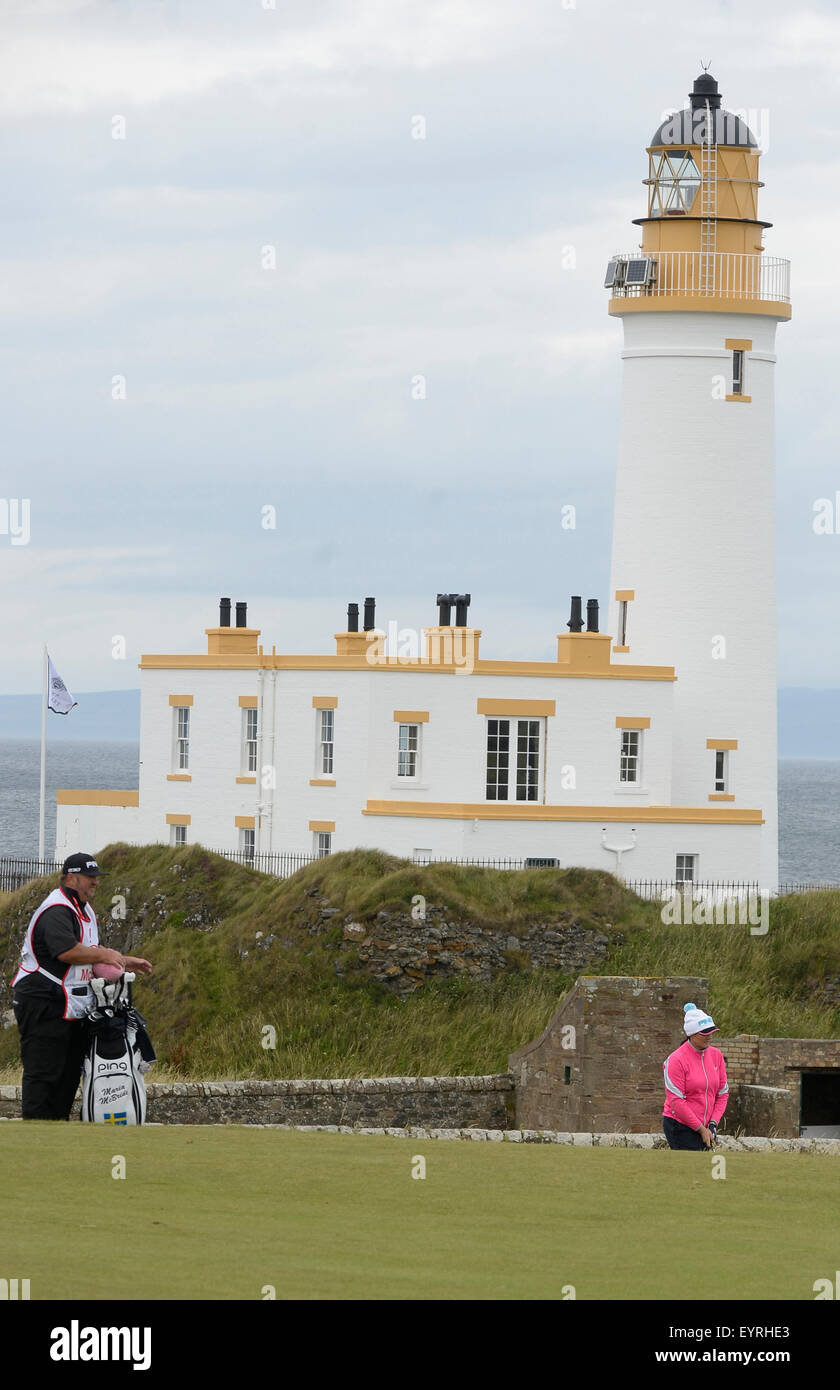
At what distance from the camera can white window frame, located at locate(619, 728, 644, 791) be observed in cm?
3684

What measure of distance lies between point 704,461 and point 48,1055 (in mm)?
26359

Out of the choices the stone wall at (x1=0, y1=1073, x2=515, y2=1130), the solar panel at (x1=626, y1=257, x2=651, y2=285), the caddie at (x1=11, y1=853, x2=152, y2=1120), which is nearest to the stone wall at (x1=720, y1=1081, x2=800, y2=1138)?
the stone wall at (x1=0, y1=1073, x2=515, y2=1130)

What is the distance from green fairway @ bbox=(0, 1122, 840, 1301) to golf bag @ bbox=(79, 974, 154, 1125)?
1.35ft

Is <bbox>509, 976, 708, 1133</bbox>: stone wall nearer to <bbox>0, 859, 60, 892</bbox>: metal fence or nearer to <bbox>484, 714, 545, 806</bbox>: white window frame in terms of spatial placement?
<bbox>484, 714, 545, 806</bbox>: white window frame

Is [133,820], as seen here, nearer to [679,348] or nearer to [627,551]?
[627,551]

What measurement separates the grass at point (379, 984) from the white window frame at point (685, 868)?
2.78 m

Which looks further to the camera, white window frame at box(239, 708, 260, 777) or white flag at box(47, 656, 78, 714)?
white flag at box(47, 656, 78, 714)

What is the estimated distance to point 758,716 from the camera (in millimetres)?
38188

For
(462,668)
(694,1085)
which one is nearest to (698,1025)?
(694,1085)

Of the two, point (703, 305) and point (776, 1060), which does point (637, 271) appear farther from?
point (776, 1060)

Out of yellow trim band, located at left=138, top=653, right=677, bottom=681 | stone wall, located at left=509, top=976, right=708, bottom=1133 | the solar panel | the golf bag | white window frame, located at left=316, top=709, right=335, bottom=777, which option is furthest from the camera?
the solar panel

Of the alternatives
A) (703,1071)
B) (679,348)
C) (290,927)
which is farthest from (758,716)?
(703,1071)

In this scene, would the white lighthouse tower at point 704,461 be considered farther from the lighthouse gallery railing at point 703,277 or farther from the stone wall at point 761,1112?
the stone wall at point 761,1112
